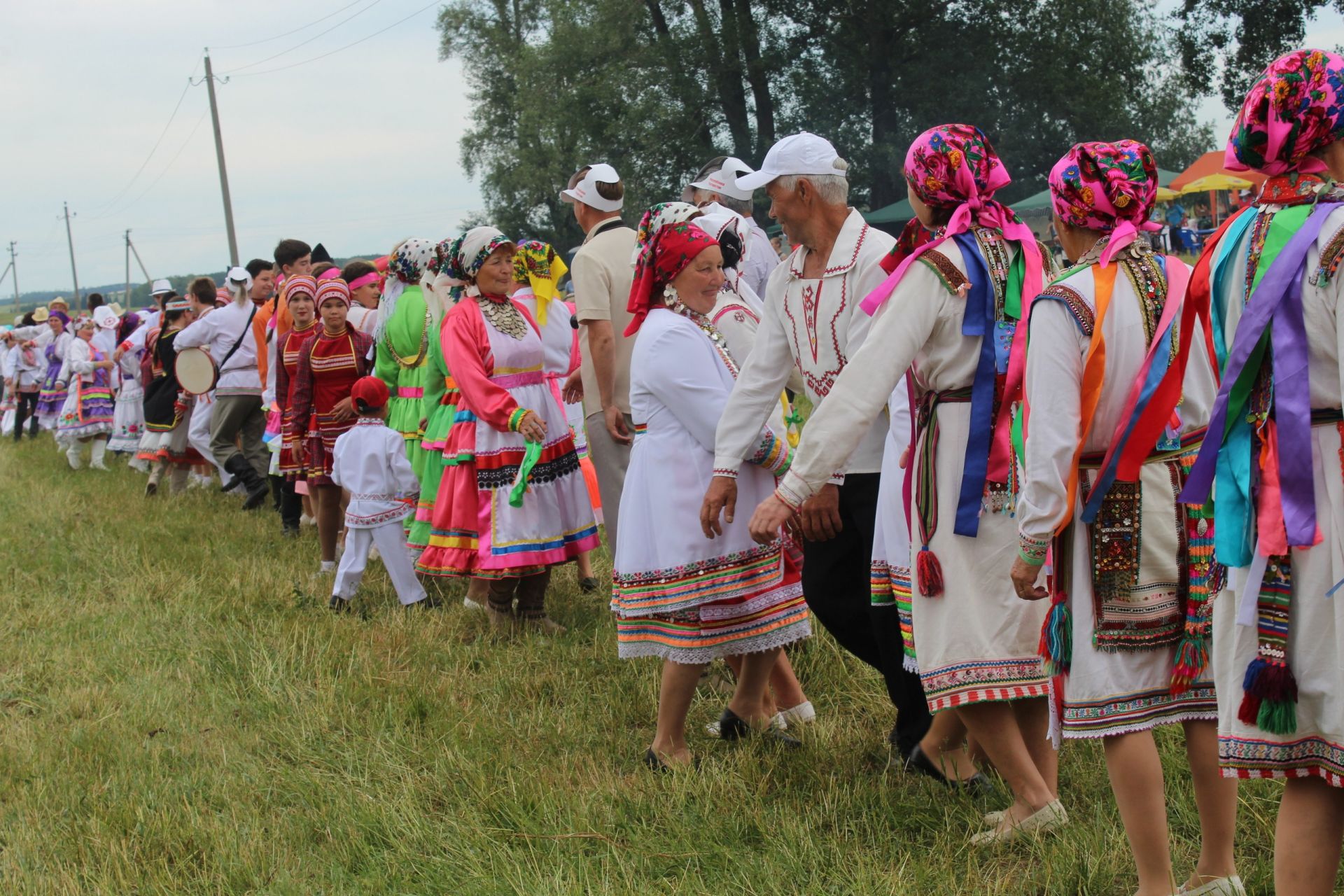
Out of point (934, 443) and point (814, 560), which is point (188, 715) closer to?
point (814, 560)

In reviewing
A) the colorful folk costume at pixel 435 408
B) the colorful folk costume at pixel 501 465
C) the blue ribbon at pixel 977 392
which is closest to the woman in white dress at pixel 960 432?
the blue ribbon at pixel 977 392

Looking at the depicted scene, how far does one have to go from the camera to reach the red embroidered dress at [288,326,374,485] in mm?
8195

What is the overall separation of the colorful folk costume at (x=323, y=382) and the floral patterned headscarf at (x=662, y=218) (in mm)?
4030

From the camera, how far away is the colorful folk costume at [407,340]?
7891 mm

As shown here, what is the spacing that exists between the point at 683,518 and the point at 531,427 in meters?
2.03

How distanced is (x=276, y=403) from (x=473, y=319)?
9.83ft

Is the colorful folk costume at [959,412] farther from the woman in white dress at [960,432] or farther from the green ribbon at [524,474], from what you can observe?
the green ribbon at [524,474]

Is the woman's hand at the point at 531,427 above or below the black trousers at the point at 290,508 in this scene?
above

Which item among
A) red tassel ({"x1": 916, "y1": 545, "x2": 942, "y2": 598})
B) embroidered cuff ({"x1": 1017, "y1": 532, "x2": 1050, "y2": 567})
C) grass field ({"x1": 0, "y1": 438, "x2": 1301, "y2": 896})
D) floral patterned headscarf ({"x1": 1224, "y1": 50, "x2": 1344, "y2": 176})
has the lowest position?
grass field ({"x1": 0, "y1": 438, "x2": 1301, "y2": 896})

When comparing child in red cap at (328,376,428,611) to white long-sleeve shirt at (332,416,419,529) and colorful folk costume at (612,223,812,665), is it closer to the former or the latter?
white long-sleeve shirt at (332,416,419,529)

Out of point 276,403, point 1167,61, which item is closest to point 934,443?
point 276,403

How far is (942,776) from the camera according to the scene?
4.06 m

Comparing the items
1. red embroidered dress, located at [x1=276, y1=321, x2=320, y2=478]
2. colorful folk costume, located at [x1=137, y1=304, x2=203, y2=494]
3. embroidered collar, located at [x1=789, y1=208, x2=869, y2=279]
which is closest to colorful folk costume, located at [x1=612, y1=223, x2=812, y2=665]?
embroidered collar, located at [x1=789, y1=208, x2=869, y2=279]

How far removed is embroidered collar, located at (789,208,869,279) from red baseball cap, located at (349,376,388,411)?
3531mm
